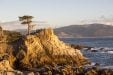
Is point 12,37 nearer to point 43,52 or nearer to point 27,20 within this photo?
point 27,20

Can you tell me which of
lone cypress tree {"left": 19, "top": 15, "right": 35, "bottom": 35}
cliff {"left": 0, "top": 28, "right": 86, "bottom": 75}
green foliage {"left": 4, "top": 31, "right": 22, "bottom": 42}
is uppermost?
lone cypress tree {"left": 19, "top": 15, "right": 35, "bottom": 35}

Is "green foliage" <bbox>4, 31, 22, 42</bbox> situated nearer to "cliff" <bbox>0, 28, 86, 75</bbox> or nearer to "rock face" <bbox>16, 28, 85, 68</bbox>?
"cliff" <bbox>0, 28, 86, 75</bbox>

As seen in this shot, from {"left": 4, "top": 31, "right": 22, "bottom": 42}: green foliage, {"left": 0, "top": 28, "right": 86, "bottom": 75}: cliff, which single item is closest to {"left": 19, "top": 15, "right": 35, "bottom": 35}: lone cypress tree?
{"left": 4, "top": 31, "right": 22, "bottom": 42}: green foliage

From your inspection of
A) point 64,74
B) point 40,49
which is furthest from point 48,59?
point 64,74

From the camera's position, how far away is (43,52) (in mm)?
88312

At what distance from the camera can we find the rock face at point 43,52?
85.2m

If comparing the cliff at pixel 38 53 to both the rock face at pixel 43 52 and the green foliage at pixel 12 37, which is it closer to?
the rock face at pixel 43 52

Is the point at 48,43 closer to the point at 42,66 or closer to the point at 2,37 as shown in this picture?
the point at 42,66

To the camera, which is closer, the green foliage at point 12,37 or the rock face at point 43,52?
the rock face at point 43,52

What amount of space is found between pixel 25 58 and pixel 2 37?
16.9m

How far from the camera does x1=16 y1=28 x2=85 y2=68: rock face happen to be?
8519 centimetres

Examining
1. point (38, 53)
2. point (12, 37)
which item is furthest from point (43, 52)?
point (12, 37)

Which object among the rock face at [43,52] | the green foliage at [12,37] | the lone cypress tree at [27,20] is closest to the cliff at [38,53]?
the rock face at [43,52]

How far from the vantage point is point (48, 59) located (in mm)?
87125
